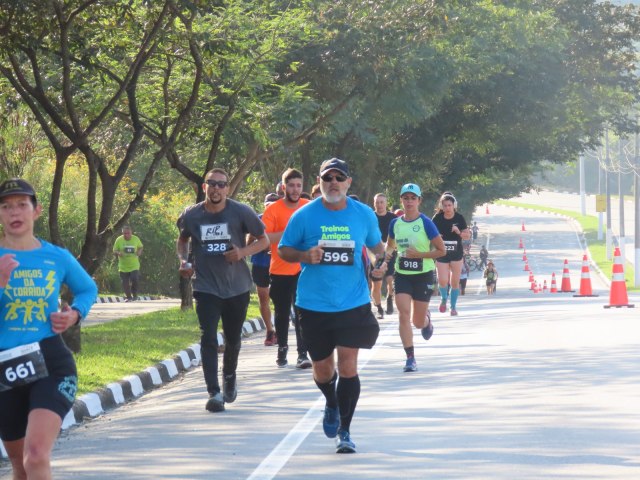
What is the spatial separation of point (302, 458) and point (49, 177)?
111ft

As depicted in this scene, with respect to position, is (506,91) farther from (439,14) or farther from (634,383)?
(634,383)

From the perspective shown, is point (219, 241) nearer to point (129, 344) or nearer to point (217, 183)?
point (217, 183)

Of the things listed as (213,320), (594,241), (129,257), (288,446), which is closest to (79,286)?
(288,446)

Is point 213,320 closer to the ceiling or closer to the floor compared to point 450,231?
closer to the floor

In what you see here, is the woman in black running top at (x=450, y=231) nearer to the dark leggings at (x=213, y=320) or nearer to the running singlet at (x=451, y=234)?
the running singlet at (x=451, y=234)

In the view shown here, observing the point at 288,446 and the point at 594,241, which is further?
the point at 594,241

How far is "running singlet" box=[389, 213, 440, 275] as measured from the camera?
51.0 feet

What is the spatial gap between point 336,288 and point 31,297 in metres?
2.92

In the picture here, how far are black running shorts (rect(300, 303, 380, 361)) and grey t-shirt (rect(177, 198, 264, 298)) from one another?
7.78 feet

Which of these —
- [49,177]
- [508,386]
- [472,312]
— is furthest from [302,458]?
[49,177]

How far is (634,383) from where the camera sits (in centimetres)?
1310

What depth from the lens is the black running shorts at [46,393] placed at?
277 inches

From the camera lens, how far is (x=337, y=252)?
9.66 metres

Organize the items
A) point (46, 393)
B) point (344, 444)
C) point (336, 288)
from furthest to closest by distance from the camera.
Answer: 1. point (336, 288)
2. point (344, 444)
3. point (46, 393)
